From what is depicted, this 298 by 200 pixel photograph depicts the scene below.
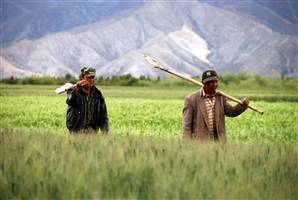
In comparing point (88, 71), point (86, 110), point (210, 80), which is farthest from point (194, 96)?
point (86, 110)

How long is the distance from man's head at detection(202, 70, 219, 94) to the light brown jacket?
17cm

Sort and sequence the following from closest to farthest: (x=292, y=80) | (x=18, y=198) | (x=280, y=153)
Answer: (x=18, y=198) < (x=280, y=153) < (x=292, y=80)

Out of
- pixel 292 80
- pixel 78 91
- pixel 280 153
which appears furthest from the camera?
pixel 292 80

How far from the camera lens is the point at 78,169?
217 inches

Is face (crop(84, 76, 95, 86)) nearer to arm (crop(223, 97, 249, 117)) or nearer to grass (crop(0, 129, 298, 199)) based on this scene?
arm (crop(223, 97, 249, 117))

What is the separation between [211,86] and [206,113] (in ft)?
1.49

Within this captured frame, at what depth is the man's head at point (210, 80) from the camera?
9.09 metres

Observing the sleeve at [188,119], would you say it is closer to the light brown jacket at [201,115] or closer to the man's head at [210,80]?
the light brown jacket at [201,115]

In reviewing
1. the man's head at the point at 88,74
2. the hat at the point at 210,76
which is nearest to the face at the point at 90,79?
the man's head at the point at 88,74

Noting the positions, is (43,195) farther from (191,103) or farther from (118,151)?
(191,103)

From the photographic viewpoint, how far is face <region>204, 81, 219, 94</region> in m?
9.21

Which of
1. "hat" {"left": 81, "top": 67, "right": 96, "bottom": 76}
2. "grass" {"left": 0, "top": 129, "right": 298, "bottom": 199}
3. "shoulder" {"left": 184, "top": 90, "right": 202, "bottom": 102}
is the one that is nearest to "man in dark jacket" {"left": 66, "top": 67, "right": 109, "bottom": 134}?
"hat" {"left": 81, "top": 67, "right": 96, "bottom": 76}

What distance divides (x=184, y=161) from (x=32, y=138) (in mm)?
2347

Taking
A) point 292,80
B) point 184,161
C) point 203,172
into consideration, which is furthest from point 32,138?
point 292,80
